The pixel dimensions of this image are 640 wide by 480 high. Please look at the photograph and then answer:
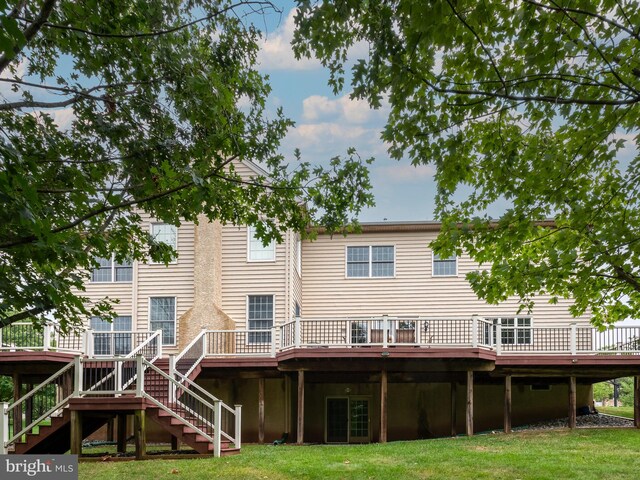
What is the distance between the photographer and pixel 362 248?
25812 mm

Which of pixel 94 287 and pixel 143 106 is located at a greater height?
pixel 143 106

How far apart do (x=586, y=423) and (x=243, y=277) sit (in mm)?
11800

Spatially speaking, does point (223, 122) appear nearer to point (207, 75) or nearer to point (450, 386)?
point (207, 75)

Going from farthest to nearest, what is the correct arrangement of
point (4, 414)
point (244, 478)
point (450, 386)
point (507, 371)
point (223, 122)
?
point (450, 386)
point (507, 371)
point (4, 414)
point (244, 478)
point (223, 122)

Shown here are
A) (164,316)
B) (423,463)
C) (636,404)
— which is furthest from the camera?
(164,316)

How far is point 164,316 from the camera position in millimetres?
24406

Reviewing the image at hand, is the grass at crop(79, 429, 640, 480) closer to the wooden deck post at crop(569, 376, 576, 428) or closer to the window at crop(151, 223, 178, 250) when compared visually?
the wooden deck post at crop(569, 376, 576, 428)

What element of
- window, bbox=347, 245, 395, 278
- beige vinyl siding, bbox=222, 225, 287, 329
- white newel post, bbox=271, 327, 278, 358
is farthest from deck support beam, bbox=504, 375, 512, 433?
beige vinyl siding, bbox=222, 225, 287, 329

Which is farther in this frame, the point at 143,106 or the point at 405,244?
the point at 405,244

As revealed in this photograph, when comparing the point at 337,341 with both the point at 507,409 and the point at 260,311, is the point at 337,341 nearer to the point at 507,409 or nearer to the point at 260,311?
the point at 260,311

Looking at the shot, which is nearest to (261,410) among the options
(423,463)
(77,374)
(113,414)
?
(113,414)

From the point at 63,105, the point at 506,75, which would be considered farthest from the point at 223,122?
the point at 506,75

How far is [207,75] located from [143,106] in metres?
1.14

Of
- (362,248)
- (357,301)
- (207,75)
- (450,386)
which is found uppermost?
(207,75)
